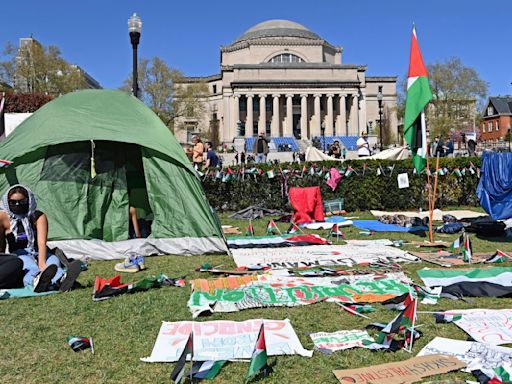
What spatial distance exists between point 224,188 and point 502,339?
10006 millimetres

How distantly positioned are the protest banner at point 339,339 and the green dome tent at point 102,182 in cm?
391

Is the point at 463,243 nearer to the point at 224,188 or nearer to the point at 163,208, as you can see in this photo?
the point at 163,208

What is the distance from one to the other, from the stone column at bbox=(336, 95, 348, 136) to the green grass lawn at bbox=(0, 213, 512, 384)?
67.1m

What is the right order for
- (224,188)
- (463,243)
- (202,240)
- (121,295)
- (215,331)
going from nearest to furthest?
(215,331)
(121,295)
(463,243)
(202,240)
(224,188)

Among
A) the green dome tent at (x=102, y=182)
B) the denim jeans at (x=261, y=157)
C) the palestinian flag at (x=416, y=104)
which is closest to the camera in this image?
the green dome tent at (x=102, y=182)

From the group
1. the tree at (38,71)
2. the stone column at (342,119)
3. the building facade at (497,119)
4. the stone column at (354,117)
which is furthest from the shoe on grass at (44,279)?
the building facade at (497,119)

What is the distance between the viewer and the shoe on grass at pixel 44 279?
16.9ft

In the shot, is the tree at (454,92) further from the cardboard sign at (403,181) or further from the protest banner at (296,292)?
the protest banner at (296,292)

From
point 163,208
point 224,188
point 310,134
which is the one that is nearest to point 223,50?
point 310,134

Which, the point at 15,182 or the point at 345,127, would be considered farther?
the point at 345,127

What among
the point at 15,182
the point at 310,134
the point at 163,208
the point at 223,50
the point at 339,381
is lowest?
the point at 339,381

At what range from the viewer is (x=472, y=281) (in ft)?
17.1

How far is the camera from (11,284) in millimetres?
5324

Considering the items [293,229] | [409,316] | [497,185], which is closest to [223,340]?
[409,316]
